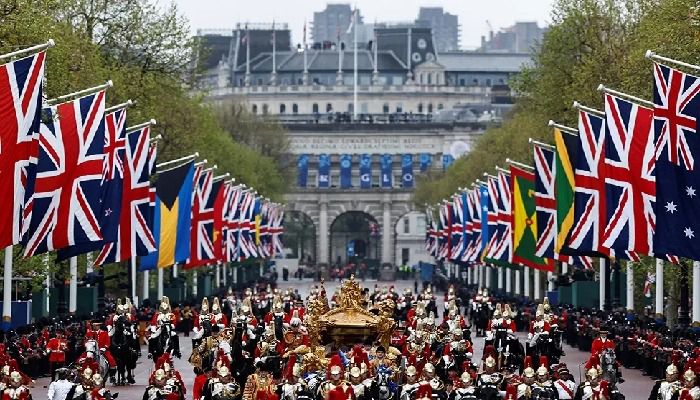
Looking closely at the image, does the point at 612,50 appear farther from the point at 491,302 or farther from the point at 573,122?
the point at 491,302

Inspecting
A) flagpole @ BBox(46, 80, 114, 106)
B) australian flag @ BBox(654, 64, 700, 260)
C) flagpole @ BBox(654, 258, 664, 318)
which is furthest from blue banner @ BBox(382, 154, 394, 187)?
australian flag @ BBox(654, 64, 700, 260)

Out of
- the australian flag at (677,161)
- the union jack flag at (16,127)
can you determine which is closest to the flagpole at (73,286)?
the union jack flag at (16,127)

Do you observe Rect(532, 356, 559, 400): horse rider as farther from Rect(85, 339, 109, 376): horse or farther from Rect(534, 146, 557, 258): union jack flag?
Rect(534, 146, 557, 258): union jack flag

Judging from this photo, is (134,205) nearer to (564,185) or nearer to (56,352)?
(56,352)

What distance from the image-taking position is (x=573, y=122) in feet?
308

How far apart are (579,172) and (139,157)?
1248cm

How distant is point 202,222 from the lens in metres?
88.2

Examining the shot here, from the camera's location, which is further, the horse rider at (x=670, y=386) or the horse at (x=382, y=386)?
the horse at (x=382, y=386)

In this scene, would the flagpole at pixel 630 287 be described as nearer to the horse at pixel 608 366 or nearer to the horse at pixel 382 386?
the horse at pixel 608 366

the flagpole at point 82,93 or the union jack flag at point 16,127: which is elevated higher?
the flagpole at point 82,93

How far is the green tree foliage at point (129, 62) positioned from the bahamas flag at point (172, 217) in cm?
363

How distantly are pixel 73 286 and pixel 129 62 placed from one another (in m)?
18.9

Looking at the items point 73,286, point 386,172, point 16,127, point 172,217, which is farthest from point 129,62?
point 386,172

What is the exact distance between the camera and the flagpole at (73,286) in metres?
73.9
